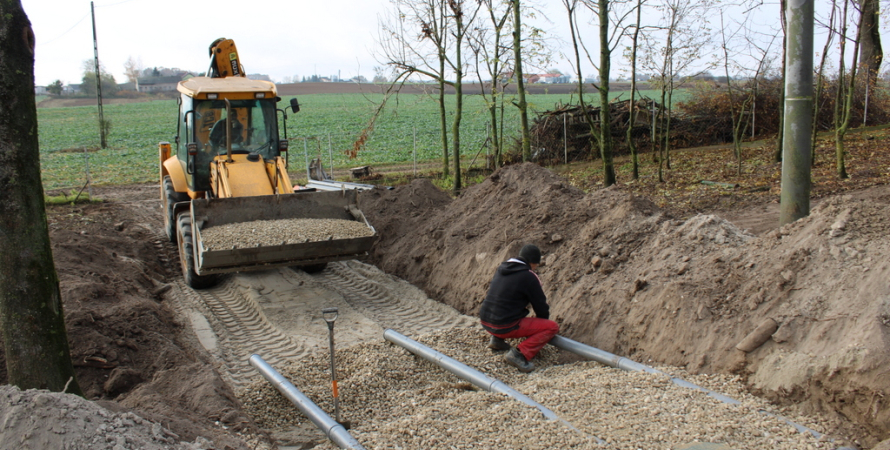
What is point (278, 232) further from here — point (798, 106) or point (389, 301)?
point (798, 106)

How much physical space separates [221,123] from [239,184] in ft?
3.66

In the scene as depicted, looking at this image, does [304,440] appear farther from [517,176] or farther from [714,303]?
[517,176]

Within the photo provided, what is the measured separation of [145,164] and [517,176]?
21842 millimetres

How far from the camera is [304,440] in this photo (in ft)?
15.8

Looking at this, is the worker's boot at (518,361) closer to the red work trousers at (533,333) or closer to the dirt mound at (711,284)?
the red work trousers at (533,333)

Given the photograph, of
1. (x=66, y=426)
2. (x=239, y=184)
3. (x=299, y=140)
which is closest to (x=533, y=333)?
(x=66, y=426)

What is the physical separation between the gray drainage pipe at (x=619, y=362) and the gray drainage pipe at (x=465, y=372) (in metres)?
1.14

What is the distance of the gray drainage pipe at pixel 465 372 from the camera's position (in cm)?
452

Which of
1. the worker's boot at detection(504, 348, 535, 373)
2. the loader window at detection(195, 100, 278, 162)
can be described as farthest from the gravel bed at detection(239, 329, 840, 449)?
the loader window at detection(195, 100, 278, 162)

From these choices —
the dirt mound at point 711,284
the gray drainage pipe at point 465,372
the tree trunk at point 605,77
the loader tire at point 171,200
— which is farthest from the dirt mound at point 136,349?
the tree trunk at point 605,77

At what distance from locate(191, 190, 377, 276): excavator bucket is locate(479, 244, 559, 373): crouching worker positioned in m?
2.58

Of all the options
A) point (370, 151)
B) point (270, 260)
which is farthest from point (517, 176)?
point (370, 151)

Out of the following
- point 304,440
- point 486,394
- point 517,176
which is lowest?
point 304,440

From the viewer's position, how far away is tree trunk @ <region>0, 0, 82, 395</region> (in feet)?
13.1
